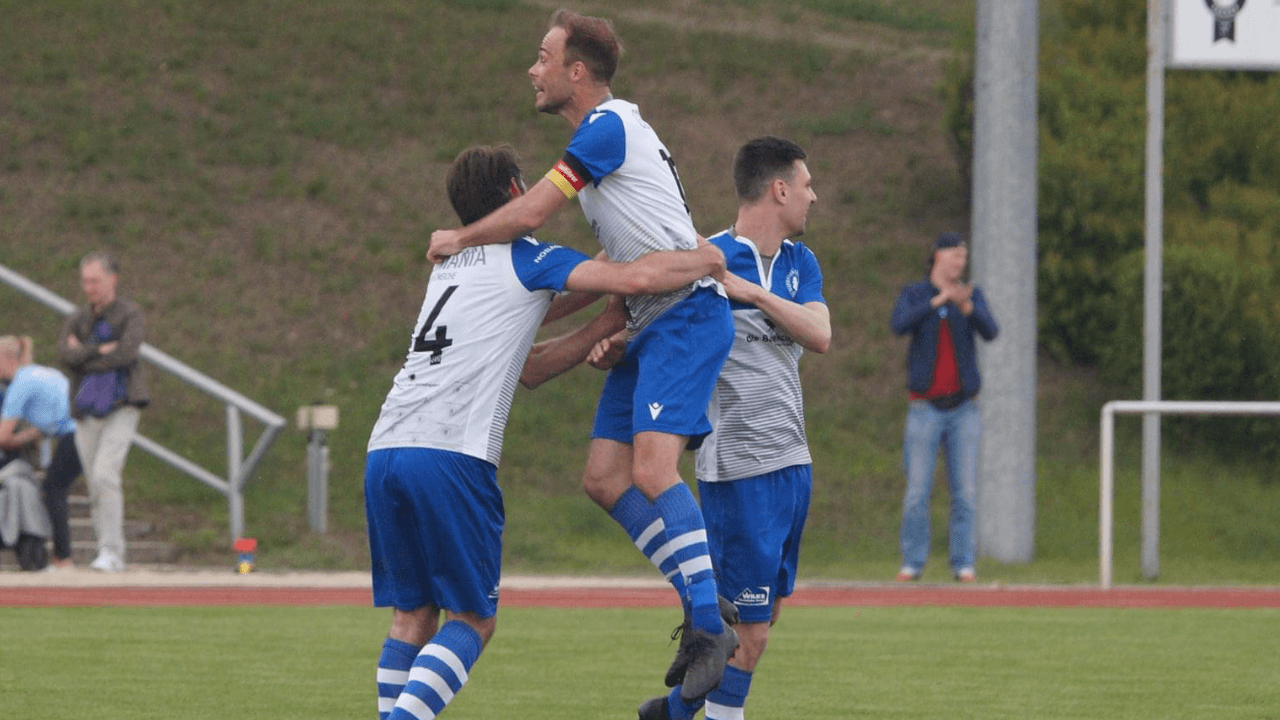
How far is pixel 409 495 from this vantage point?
491 cm

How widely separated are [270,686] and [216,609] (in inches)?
121

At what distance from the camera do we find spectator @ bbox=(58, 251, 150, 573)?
41.5 feet

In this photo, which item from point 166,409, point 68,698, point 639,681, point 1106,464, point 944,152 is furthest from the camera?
point 944,152

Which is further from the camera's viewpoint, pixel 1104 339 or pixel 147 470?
pixel 1104 339

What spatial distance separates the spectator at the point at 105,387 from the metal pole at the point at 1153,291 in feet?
23.2

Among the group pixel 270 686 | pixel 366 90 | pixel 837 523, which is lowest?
pixel 837 523

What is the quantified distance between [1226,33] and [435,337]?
30.7ft

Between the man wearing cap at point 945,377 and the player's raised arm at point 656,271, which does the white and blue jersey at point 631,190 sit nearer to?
the player's raised arm at point 656,271

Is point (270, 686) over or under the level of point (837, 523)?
over

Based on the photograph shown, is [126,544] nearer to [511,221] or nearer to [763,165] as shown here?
[763,165]

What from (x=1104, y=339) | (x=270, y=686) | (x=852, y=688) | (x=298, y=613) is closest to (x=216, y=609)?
(x=298, y=613)

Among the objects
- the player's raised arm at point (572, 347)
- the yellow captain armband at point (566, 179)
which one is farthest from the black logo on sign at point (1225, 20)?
the yellow captain armband at point (566, 179)

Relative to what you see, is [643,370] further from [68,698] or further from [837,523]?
[837,523]

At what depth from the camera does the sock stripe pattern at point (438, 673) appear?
4.91 m
